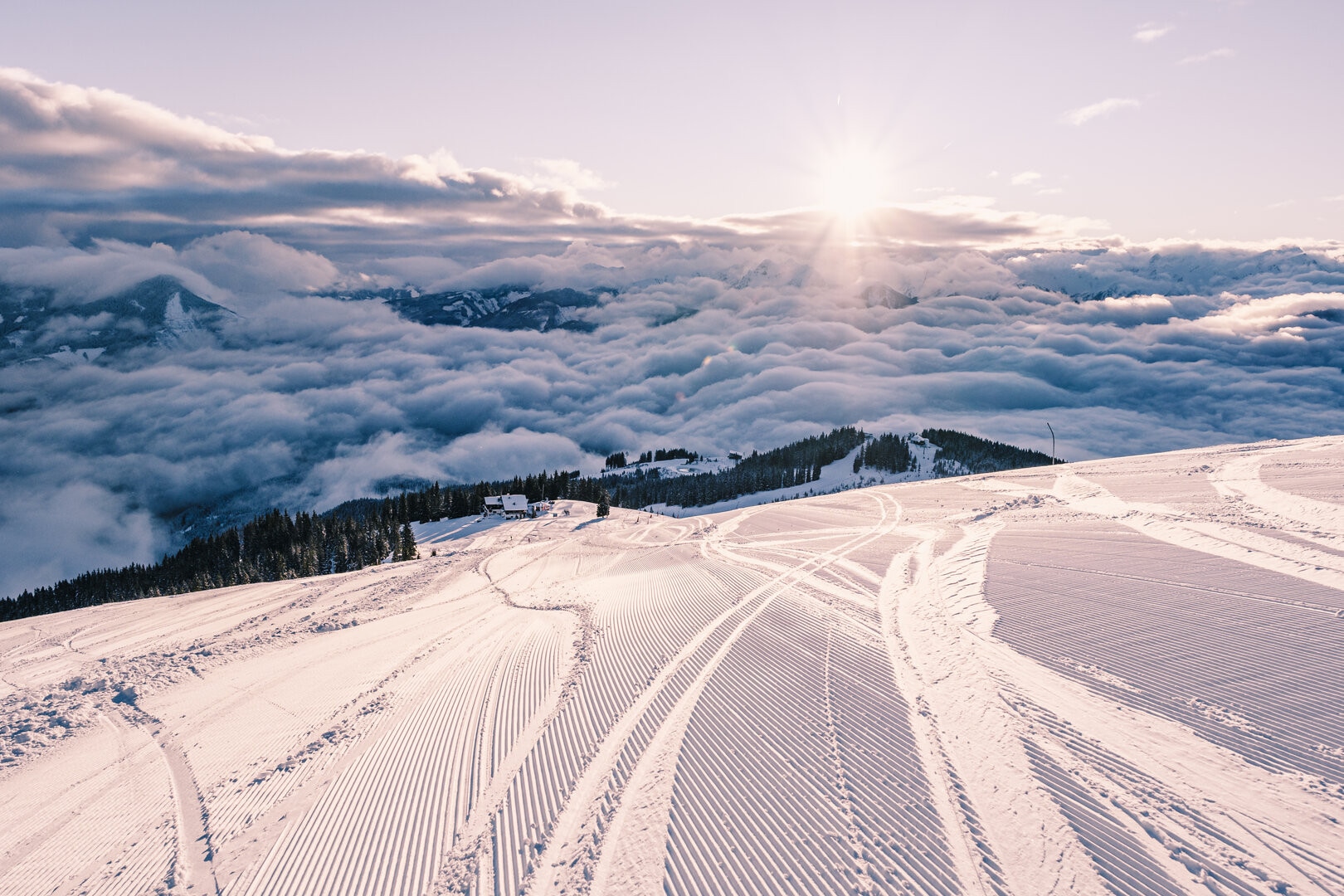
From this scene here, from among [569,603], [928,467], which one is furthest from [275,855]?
[928,467]

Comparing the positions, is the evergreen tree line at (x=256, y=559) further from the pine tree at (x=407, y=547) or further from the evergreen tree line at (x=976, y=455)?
the evergreen tree line at (x=976, y=455)

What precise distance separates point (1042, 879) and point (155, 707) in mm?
18123

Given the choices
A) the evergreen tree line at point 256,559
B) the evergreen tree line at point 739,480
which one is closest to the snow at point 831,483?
the evergreen tree line at point 739,480

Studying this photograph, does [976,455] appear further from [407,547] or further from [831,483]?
[407,547]

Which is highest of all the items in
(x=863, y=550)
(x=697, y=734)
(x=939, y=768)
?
(x=939, y=768)

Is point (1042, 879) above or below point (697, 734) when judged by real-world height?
above

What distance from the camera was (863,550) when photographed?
75.2 feet

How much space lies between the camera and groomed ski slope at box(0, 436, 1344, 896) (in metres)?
6.82

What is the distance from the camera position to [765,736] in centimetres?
959

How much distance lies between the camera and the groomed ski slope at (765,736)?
682 centimetres

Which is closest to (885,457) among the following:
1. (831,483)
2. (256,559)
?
(831,483)

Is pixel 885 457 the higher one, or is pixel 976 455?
pixel 885 457

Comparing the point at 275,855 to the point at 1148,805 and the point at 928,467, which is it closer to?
the point at 1148,805

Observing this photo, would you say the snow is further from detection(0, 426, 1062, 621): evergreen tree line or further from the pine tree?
the pine tree
